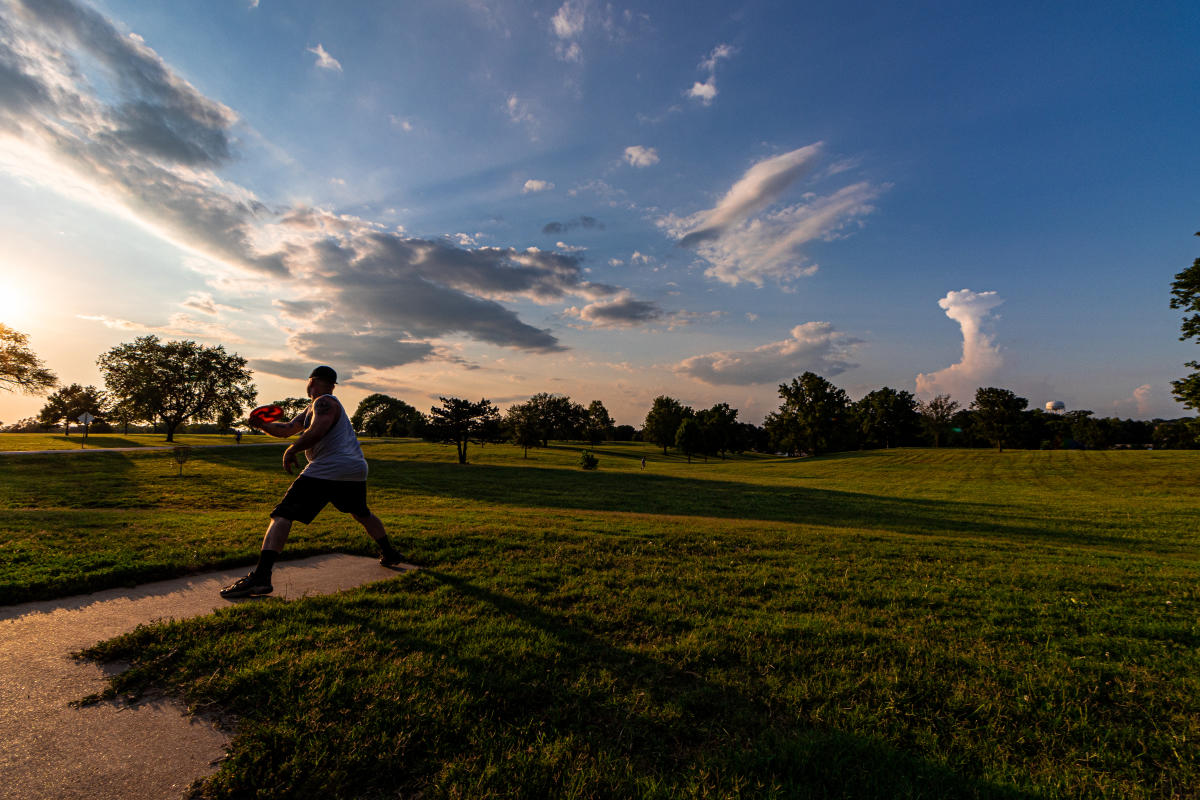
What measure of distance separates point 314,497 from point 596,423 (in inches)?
3514

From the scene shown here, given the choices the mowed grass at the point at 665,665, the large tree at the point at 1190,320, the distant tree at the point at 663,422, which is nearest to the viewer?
the mowed grass at the point at 665,665

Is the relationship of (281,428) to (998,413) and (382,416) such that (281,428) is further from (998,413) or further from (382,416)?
(382,416)

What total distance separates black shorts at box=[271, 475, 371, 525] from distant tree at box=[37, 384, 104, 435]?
9200cm

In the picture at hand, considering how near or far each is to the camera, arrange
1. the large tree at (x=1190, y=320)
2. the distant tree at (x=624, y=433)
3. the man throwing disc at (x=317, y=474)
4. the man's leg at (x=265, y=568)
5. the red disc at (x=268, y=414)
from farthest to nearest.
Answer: the distant tree at (x=624, y=433)
the large tree at (x=1190, y=320)
the red disc at (x=268, y=414)
the man throwing disc at (x=317, y=474)
the man's leg at (x=265, y=568)

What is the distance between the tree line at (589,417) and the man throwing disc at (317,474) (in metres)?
28.1

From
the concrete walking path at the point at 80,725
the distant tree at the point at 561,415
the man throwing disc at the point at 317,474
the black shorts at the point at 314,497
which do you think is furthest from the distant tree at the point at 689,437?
the concrete walking path at the point at 80,725

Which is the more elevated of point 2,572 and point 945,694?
point 2,572

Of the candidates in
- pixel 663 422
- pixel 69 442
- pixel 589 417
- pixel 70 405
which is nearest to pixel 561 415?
pixel 589 417

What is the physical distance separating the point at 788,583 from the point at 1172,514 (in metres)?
22.2

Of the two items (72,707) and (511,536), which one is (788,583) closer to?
(511,536)

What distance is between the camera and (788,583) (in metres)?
6.46

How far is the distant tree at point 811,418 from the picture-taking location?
264ft

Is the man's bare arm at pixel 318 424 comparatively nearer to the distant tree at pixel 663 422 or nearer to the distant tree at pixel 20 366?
the distant tree at pixel 20 366

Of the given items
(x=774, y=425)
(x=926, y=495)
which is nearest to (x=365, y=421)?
(x=774, y=425)
